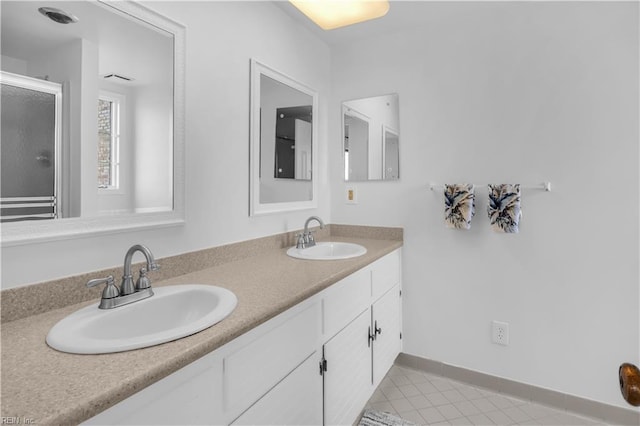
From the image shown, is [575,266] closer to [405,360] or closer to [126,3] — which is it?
[405,360]

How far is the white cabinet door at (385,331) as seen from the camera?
1887mm

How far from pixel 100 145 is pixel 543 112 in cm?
214

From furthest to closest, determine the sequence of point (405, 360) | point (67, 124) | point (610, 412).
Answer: point (405, 360) < point (610, 412) < point (67, 124)

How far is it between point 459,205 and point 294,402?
142cm

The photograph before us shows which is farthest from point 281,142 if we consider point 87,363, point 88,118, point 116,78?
point 87,363

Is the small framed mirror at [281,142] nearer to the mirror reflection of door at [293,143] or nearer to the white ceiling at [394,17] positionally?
the mirror reflection of door at [293,143]

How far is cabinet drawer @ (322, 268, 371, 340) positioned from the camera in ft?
4.61

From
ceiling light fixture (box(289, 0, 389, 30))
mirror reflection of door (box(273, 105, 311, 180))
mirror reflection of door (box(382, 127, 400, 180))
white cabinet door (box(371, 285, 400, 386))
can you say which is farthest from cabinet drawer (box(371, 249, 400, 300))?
ceiling light fixture (box(289, 0, 389, 30))

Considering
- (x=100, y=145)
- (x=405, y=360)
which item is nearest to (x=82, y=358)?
(x=100, y=145)

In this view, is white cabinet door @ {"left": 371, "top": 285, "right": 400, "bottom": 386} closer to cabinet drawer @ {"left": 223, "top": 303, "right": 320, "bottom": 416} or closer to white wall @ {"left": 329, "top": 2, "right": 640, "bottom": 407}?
white wall @ {"left": 329, "top": 2, "right": 640, "bottom": 407}

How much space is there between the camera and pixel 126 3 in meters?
1.23

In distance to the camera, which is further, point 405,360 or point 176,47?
point 405,360

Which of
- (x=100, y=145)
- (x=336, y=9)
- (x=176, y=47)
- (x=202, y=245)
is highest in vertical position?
(x=336, y=9)

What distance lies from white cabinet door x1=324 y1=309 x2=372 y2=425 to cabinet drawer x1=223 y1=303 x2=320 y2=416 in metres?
0.18
